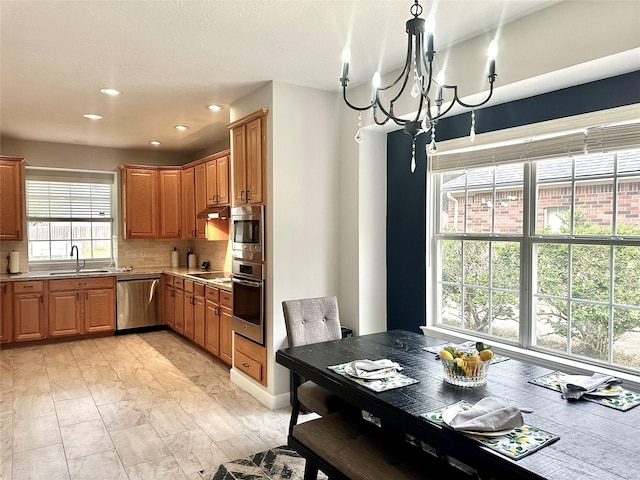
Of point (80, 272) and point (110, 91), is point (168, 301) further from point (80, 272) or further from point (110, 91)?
point (110, 91)

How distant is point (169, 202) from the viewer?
6.52 metres

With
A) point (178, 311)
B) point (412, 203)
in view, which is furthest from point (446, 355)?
point (178, 311)

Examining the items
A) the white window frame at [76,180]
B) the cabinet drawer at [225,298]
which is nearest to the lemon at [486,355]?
the cabinet drawer at [225,298]

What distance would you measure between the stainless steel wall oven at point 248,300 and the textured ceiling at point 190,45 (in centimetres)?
155

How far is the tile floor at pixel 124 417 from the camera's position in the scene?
278 cm

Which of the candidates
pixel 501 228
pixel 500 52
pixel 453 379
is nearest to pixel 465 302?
pixel 501 228

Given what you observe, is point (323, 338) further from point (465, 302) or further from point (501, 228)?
point (501, 228)

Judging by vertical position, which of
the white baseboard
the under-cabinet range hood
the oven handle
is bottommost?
the white baseboard

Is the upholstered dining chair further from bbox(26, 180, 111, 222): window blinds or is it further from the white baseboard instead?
bbox(26, 180, 111, 222): window blinds

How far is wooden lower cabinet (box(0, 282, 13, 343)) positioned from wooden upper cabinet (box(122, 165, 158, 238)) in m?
1.54

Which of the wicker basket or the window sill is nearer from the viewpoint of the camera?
the wicker basket

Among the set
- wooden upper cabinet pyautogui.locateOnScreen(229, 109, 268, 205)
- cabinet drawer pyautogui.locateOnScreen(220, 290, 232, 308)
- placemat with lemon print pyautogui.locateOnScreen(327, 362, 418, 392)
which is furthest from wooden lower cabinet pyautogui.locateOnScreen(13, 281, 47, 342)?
placemat with lemon print pyautogui.locateOnScreen(327, 362, 418, 392)

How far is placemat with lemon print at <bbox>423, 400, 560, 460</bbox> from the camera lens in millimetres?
1425

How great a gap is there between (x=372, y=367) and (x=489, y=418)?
69 cm
